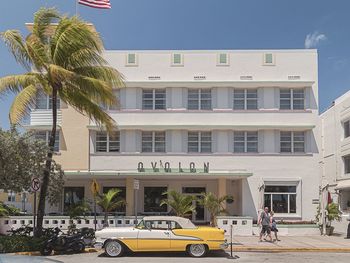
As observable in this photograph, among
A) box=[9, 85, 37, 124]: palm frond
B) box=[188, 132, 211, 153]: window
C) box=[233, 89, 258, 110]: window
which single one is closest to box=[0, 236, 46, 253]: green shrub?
box=[9, 85, 37, 124]: palm frond

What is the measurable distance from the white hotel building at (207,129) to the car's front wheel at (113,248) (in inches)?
515

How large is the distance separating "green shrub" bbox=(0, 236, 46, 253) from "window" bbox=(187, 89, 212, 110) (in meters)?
16.0

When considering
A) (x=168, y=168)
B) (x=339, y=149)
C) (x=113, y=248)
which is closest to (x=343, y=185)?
(x=339, y=149)

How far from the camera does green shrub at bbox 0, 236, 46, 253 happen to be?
1714 centimetres

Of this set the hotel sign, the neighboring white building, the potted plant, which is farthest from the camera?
the neighboring white building

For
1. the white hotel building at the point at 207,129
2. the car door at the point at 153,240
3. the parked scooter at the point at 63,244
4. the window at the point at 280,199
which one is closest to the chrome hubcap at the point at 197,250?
the car door at the point at 153,240

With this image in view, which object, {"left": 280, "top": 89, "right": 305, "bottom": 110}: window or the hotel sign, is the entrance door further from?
{"left": 280, "top": 89, "right": 305, "bottom": 110}: window

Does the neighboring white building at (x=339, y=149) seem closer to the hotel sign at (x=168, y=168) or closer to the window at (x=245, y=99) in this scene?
the window at (x=245, y=99)

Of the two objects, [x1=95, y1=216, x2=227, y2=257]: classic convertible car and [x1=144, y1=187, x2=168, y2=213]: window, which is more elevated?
[x1=144, y1=187, x2=168, y2=213]: window

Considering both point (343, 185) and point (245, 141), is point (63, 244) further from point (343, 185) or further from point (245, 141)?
point (343, 185)

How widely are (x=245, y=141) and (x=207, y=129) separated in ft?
8.54

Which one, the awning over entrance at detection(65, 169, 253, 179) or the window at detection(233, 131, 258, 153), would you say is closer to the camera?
the awning over entrance at detection(65, 169, 253, 179)

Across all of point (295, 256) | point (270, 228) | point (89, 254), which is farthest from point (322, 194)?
point (89, 254)

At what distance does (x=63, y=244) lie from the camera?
17.6 meters
